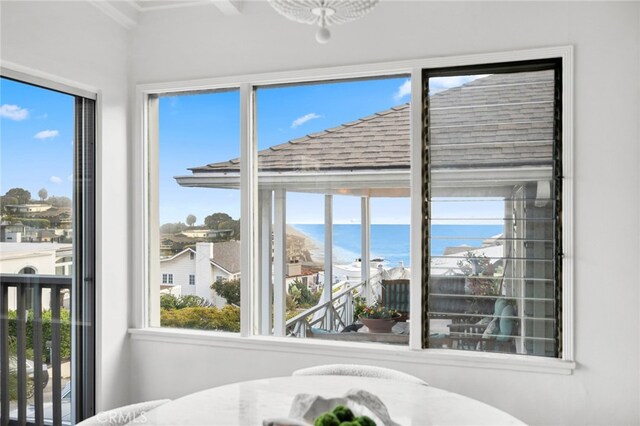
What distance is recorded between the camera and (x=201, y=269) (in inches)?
126

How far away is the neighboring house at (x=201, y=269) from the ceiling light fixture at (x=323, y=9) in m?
1.72

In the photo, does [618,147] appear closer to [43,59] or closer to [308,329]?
[308,329]

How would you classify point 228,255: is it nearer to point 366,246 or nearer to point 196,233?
point 196,233

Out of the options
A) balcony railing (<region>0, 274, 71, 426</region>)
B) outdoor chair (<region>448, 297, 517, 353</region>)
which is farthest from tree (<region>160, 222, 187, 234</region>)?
outdoor chair (<region>448, 297, 517, 353</region>)

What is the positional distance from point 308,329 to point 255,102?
1397 mm

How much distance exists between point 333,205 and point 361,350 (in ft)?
2.73

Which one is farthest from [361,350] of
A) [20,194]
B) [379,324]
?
[20,194]

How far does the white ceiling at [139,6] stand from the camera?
2.93 meters

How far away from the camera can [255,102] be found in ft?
10.1

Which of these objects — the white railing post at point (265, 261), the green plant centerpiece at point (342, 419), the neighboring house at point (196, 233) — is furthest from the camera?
the neighboring house at point (196, 233)

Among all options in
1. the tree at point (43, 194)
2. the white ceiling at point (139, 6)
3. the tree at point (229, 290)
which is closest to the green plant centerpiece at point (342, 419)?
the tree at point (229, 290)

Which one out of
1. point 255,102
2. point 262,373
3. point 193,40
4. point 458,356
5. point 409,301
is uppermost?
point 193,40

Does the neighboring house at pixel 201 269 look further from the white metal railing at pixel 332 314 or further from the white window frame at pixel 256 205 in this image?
the white metal railing at pixel 332 314

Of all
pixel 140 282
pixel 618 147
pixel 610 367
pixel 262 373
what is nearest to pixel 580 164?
pixel 618 147
